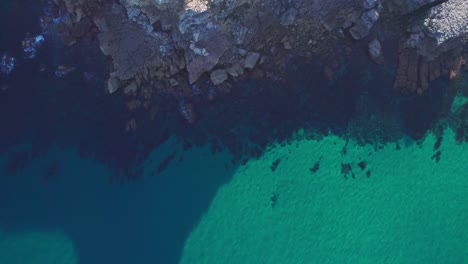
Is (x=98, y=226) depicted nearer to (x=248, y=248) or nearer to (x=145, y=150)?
(x=145, y=150)

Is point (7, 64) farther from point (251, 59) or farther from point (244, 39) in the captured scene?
point (251, 59)

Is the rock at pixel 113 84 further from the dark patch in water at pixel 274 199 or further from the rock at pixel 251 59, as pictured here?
the dark patch in water at pixel 274 199

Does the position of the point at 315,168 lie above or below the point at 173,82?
below

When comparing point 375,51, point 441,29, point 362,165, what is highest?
point 375,51

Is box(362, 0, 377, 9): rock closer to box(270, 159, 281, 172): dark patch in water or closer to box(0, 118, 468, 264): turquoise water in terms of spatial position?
box(0, 118, 468, 264): turquoise water

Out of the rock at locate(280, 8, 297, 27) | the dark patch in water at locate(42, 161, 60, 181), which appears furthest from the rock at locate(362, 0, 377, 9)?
the dark patch in water at locate(42, 161, 60, 181)

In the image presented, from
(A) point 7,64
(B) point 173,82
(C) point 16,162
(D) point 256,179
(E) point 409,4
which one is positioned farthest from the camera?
(A) point 7,64

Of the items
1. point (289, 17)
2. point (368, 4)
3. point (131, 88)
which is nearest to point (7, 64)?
point (131, 88)
